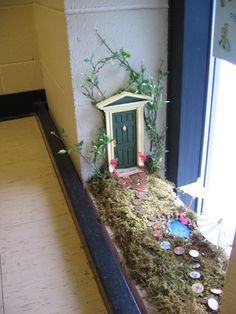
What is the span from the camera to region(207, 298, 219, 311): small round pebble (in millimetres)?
803

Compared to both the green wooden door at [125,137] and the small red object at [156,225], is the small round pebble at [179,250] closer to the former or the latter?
the small red object at [156,225]

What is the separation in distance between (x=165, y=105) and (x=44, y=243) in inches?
25.3

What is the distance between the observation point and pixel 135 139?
49.6 inches

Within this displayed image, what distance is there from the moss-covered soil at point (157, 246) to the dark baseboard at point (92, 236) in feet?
0.12

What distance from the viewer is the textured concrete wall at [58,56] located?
113 cm

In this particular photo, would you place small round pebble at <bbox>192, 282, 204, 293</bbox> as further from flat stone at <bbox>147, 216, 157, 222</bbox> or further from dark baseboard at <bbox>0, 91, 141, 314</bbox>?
flat stone at <bbox>147, 216, 157, 222</bbox>


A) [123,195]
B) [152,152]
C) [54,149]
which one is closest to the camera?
[123,195]

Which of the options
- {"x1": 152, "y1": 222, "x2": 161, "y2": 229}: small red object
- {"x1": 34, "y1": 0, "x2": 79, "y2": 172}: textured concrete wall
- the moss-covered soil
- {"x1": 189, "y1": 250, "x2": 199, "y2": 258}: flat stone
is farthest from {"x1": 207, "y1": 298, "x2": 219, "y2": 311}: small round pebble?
{"x1": 34, "y1": 0, "x2": 79, "y2": 172}: textured concrete wall

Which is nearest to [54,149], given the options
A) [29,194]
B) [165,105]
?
[29,194]

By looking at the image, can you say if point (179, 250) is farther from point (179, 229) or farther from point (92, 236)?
point (92, 236)

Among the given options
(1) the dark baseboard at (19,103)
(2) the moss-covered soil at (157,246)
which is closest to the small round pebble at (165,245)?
(2) the moss-covered soil at (157,246)

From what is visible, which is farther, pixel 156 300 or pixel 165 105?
pixel 165 105

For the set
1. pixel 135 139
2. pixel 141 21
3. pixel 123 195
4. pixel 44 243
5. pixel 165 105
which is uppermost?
pixel 141 21

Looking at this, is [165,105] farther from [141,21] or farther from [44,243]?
[44,243]
